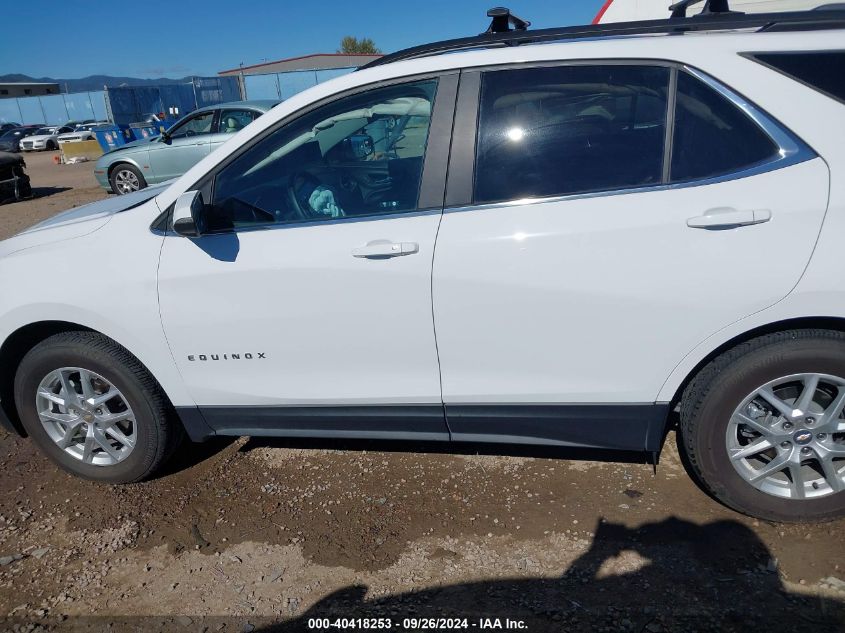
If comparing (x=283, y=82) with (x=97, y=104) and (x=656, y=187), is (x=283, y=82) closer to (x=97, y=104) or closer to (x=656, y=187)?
(x=97, y=104)

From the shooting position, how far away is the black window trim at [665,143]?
7.12ft

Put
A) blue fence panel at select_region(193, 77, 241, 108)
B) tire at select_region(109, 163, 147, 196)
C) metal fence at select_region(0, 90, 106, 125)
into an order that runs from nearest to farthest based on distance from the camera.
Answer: tire at select_region(109, 163, 147, 196) → blue fence panel at select_region(193, 77, 241, 108) → metal fence at select_region(0, 90, 106, 125)

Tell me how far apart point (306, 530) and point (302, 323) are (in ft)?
3.17

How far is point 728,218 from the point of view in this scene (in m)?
2.13

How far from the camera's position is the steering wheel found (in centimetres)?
263

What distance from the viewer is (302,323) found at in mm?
2523

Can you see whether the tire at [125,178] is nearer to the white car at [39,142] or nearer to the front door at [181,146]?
the front door at [181,146]

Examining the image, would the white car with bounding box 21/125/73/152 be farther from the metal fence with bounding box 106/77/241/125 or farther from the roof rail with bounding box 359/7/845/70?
the roof rail with bounding box 359/7/845/70

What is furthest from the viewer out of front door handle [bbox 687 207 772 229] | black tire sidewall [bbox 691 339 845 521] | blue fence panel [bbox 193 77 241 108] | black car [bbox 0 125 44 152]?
black car [bbox 0 125 44 152]

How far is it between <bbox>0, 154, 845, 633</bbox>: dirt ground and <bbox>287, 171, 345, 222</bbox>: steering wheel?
135cm

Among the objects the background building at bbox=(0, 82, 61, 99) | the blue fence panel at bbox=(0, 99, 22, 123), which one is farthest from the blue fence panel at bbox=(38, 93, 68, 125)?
the background building at bbox=(0, 82, 61, 99)

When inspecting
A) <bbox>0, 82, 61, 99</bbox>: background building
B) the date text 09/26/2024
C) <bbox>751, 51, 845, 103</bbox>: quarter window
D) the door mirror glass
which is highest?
<bbox>0, 82, 61, 99</bbox>: background building

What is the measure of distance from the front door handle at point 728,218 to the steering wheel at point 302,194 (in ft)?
4.63

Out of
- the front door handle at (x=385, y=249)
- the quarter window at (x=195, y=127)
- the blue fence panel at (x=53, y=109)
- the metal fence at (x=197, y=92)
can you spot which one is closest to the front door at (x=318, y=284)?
the front door handle at (x=385, y=249)
